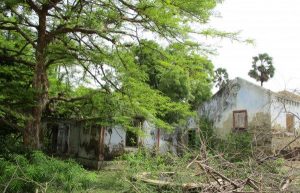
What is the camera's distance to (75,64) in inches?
551

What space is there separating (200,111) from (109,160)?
10296mm

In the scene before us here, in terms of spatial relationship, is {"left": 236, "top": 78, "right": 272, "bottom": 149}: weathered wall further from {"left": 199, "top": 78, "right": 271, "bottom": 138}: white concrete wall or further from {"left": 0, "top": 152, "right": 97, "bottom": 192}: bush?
{"left": 0, "top": 152, "right": 97, "bottom": 192}: bush

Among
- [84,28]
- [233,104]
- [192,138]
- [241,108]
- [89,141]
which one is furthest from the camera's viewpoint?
[192,138]

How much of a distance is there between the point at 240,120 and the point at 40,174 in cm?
1795

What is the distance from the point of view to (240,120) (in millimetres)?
24875

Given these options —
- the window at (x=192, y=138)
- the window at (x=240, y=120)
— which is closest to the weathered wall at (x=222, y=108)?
the window at (x=240, y=120)

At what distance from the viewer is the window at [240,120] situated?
24.5 meters

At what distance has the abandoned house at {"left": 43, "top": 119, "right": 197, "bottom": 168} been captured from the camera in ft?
62.5

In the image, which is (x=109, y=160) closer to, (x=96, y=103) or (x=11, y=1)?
(x=96, y=103)

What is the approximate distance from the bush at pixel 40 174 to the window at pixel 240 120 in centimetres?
1596

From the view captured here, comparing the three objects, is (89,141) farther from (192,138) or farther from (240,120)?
(240,120)

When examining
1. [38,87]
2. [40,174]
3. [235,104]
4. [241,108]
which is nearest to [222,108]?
[235,104]

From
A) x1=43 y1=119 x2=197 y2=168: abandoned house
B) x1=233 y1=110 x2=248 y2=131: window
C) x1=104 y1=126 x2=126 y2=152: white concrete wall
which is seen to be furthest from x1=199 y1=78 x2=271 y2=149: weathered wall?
x1=104 y1=126 x2=126 y2=152: white concrete wall

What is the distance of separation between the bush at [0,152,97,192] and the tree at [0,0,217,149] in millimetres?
2026
